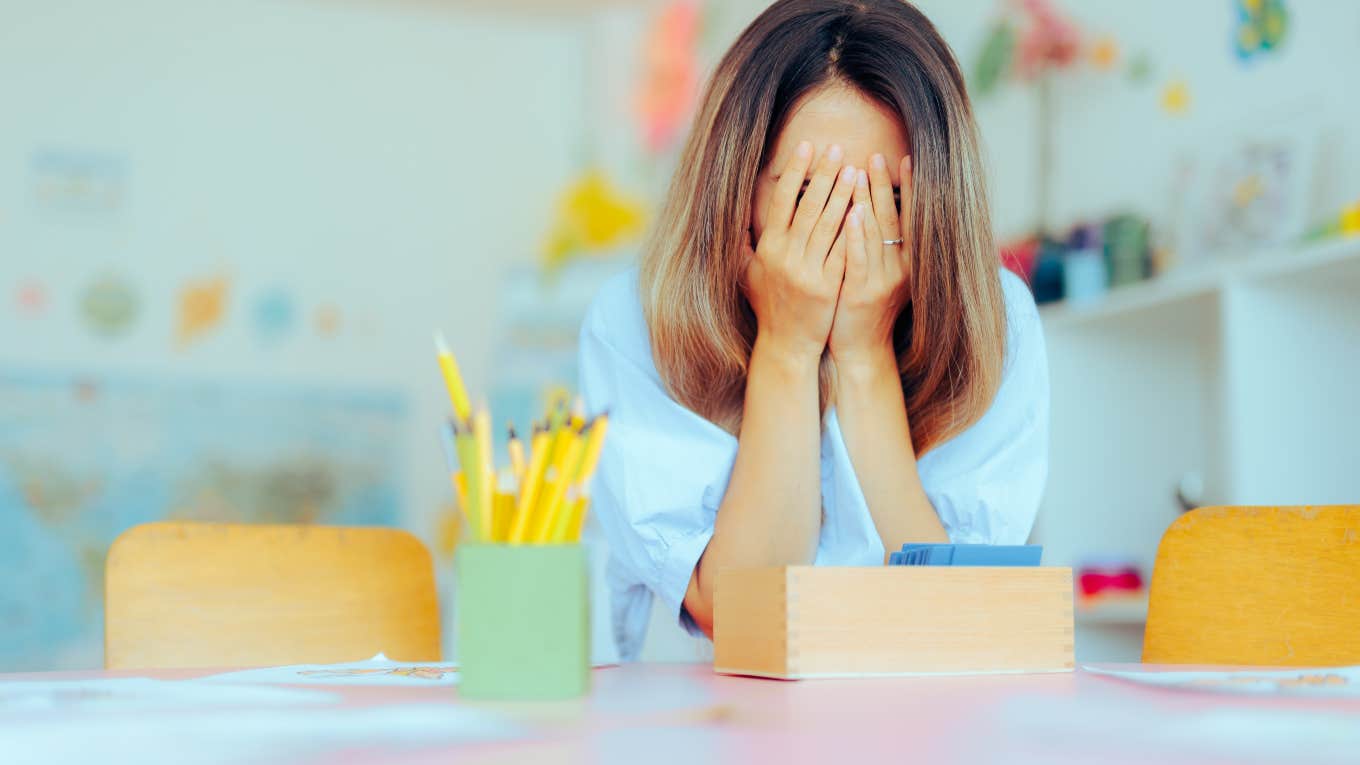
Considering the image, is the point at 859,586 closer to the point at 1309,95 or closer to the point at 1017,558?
the point at 1017,558

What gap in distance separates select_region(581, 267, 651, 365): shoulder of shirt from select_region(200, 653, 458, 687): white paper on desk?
366 mm

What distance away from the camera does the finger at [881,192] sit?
3.32ft

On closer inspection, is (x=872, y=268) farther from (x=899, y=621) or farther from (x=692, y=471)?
(x=899, y=621)

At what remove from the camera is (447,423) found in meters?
0.60

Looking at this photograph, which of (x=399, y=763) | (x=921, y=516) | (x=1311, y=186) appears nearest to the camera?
(x=399, y=763)

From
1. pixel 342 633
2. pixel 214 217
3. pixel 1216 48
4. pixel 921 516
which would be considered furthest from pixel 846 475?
pixel 214 217

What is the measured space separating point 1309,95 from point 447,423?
5.54 ft

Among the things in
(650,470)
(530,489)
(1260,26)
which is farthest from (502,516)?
(1260,26)

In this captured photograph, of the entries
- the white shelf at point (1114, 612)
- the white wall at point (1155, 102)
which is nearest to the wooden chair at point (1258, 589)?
the white shelf at point (1114, 612)

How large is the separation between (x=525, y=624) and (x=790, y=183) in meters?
0.53

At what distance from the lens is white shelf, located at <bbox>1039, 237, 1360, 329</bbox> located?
154cm

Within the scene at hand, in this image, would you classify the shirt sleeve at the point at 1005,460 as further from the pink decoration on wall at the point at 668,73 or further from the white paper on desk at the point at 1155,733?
the pink decoration on wall at the point at 668,73

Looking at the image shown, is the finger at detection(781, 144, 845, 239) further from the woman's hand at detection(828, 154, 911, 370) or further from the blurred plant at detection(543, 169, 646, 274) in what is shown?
the blurred plant at detection(543, 169, 646, 274)

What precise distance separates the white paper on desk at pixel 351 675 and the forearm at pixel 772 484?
0.26 metres
